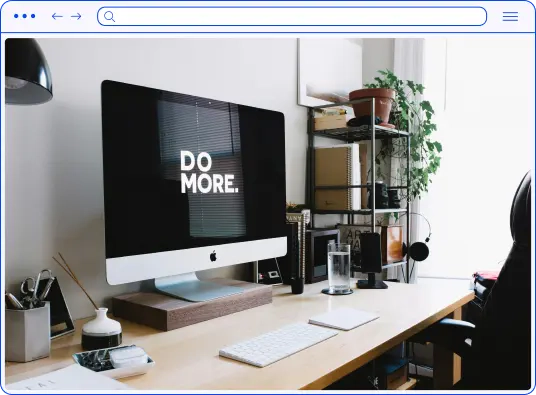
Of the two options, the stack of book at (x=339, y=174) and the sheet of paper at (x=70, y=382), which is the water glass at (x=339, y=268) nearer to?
the stack of book at (x=339, y=174)

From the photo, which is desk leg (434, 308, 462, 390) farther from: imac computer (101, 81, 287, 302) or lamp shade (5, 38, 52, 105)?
lamp shade (5, 38, 52, 105)

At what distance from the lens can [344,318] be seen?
1.14 meters

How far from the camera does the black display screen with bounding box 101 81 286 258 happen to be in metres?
1.02

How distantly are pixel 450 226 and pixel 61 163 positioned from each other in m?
1.91

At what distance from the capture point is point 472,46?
2287 millimetres

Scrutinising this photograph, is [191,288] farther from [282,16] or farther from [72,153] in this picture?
[282,16]

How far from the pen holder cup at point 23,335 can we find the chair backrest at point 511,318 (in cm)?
93

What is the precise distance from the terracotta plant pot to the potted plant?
205 millimetres

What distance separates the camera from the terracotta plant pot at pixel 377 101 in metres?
2.02

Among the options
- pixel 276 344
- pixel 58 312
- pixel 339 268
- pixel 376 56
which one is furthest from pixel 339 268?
pixel 376 56

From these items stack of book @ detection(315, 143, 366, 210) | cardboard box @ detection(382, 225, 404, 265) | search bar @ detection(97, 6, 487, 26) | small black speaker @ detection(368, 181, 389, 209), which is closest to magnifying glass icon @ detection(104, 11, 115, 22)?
search bar @ detection(97, 6, 487, 26)

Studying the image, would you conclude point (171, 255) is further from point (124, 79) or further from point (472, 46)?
point (472, 46)

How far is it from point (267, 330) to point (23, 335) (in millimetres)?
518

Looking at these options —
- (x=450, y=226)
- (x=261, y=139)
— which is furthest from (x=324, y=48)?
(x=450, y=226)
